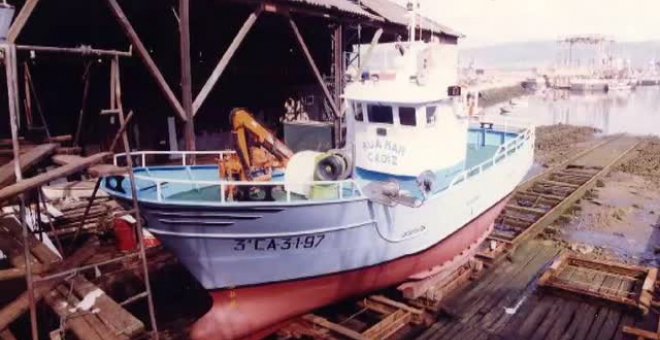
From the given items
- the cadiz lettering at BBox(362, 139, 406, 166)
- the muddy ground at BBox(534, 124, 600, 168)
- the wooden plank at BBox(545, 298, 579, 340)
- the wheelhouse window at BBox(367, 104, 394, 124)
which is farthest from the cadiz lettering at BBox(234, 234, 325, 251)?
the muddy ground at BBox(534, 124, 600, 168)

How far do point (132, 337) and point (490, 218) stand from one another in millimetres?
9884

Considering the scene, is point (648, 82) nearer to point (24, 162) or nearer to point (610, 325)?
point (610, 325)

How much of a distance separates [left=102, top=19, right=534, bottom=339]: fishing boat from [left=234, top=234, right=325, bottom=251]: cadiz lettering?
20mm

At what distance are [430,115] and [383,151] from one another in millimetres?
1301

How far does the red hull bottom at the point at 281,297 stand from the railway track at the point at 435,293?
0.39 metres

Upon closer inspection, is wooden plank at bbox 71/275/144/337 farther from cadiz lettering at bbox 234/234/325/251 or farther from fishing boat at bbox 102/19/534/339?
cadiz lettering at bbox 234/234/325/251

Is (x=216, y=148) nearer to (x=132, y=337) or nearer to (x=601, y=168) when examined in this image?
(x=132, y=337)

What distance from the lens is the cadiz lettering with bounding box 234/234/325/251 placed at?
7.71 metres

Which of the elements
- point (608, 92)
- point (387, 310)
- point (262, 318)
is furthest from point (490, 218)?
point (608, 92)

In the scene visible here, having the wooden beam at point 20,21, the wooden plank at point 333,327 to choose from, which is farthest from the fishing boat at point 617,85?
the wooden beam at point 20,21

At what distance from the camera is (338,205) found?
26.1ft

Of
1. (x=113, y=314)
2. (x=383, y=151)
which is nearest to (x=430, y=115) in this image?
(x=383, y=151)

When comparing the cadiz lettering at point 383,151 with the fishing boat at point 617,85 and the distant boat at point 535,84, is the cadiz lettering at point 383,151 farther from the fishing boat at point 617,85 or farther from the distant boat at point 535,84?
the distant boat at point 535,84

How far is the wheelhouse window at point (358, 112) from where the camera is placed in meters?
10.5
